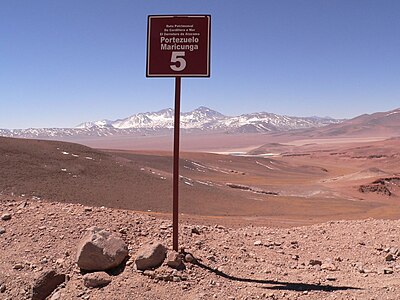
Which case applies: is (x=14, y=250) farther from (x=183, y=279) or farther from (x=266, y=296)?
(x=266, y=296)

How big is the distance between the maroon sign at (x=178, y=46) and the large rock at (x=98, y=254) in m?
2.27

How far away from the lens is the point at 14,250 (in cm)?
681

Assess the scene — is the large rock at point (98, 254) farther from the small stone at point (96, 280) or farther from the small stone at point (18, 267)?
the small stone at point (18, 267)

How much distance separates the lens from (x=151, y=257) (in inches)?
235

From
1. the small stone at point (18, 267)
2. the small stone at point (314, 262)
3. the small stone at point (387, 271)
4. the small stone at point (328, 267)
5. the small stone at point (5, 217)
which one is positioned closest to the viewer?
the small stone at point (18, 267)

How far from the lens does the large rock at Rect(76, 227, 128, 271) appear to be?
5949 mm

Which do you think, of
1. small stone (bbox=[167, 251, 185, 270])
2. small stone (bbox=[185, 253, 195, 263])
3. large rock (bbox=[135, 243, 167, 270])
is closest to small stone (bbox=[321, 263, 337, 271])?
small stone (bbox=[185, 253, 195, 263])

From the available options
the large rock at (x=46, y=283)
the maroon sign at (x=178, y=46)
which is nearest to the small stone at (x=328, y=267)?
the maroon sign at (x=178, y=46)

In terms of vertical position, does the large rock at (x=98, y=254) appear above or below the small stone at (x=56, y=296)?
above

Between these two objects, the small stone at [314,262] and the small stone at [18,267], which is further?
the small stone at [314,262]

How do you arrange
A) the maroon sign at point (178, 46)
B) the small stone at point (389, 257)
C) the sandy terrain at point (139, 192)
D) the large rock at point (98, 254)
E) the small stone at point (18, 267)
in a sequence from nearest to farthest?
1. the large rock at point (98, 254)
2. the maroon sign at point (178, 46)
3. the small stone at point (18, 267)
4. the small stone at point (389, 257)
5. the sandy terrain at point (139, 192)

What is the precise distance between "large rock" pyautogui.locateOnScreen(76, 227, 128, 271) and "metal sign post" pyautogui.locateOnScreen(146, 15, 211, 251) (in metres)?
2.29

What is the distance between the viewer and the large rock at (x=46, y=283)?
19.0 feet

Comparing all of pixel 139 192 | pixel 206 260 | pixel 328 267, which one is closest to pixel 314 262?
pixel 328 267
